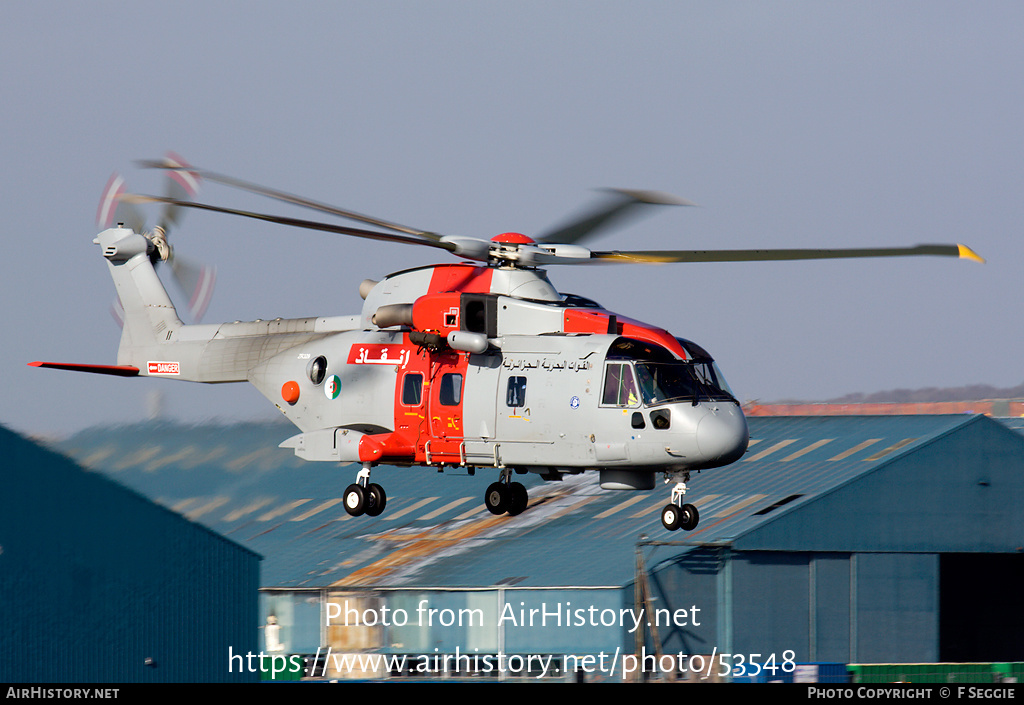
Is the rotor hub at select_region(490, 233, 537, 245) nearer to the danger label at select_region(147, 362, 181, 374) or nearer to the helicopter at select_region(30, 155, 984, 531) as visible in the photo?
the helicopter at select_region(30, 155, 984, 531)

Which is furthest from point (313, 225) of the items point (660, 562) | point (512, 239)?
point (660, 562)

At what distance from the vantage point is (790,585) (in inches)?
1656

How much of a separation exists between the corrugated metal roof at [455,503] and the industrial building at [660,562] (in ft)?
0.28

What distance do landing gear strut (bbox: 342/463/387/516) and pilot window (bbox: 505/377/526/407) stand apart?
3632 mm

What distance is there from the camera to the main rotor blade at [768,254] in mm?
23672

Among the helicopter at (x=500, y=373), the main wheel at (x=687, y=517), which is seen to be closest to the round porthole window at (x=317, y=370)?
the helicopter at (x=500, y=373)

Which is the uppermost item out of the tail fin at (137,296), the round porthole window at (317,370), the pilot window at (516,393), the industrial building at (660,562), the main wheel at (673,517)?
the tail fin at (137,296)

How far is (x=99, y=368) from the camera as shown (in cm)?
3152

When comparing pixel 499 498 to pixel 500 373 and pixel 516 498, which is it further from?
pixel 500 373

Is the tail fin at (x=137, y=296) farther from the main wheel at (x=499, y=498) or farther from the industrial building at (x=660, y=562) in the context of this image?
the main wheel at (x=499, y=498)

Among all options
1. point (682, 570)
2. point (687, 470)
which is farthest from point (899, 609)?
point (687, 470)

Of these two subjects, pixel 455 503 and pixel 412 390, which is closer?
pixel 412 390

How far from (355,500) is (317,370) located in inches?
112
